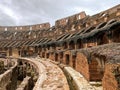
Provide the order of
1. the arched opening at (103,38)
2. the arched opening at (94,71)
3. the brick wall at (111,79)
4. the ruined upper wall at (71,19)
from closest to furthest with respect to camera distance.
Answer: the brick wall at (111,79) → the arched opening at (94,71) → the arched opening at (103,38) → the ruined upper wall at (71,19)

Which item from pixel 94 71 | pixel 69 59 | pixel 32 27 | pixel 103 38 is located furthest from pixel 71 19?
pixel 94 71

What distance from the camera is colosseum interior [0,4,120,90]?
9680 millimetres

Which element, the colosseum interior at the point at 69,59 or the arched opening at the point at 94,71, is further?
the arched opening at the point at 94,71

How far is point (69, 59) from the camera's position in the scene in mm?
21656

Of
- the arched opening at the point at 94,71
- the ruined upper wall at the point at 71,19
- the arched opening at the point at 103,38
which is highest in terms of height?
the ruined upper wall at the point at 71,19

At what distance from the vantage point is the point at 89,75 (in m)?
12.5

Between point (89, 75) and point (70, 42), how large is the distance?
2202cm

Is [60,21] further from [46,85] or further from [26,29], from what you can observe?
[46,85]

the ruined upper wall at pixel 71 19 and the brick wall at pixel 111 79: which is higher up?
the ruined upper wall at pixel 71 19

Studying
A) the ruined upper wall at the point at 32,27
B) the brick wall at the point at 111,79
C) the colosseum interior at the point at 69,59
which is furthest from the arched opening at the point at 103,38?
the ruined upper wall at the point at 32,27

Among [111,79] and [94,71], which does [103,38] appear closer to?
[94,71]

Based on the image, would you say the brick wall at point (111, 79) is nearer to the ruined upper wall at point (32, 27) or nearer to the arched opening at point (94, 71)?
the arched opening at point (94, 71)

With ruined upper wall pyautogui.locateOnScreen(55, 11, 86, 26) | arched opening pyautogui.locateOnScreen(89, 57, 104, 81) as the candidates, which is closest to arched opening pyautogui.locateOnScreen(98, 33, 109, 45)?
arched opening pyautogui.locateOnScreen(89, 57, 104, 81)

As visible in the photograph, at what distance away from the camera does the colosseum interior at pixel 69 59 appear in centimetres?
968
